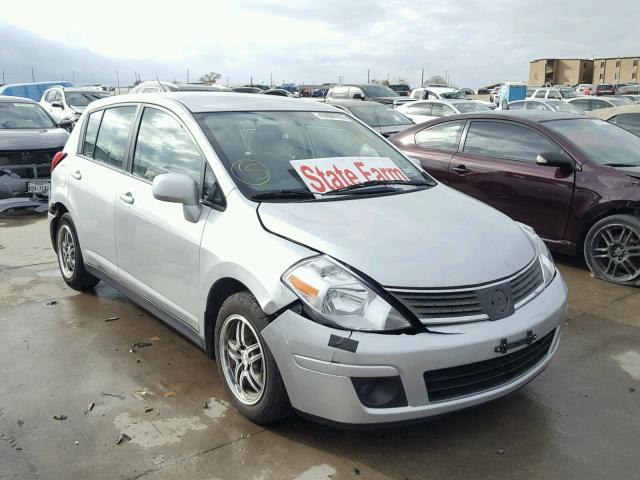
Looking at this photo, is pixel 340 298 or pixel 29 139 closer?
pixel 340 298

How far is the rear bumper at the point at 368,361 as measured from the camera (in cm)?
253

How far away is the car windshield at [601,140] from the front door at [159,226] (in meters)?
4.00

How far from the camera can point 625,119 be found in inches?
393

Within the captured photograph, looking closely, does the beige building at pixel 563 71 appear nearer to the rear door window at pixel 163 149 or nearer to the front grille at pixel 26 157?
the front grille at pixel 26 157

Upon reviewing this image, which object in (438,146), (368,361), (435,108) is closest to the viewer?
(368,361)

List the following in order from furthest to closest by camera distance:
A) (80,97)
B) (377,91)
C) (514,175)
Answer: (377,91), (80,97), (514,175)

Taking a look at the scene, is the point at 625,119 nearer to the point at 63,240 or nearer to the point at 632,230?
the point at 632,230

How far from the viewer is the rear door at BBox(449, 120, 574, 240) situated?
18.9 feet

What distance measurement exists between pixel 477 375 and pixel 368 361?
0.58m

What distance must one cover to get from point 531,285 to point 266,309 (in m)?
1.39

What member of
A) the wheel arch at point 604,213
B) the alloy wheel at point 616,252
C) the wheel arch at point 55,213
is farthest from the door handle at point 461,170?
the wheel arch at point 55,213

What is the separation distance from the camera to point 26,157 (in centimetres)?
837

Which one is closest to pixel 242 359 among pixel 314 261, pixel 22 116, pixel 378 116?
pixel 314 261

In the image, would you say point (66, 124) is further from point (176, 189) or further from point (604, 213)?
point (604, 213)
